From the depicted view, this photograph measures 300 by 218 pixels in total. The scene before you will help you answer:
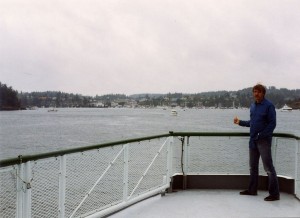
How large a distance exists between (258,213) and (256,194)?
1.08 m

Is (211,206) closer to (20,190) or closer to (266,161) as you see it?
(266,161)


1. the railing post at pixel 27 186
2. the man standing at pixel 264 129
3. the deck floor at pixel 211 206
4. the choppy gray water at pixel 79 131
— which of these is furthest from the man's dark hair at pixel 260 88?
the choppy gray water at pixel 79 131

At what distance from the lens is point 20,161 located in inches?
142

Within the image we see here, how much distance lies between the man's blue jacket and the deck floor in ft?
3.38

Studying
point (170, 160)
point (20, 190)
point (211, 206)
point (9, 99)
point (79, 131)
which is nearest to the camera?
point (20, 190)

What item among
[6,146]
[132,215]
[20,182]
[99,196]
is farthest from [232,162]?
[6,146]

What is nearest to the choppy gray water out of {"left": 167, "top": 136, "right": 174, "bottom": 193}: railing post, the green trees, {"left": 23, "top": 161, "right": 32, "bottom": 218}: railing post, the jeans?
{"left": 167, "top": 136, "right": 174, "bottom": 193}: railing post

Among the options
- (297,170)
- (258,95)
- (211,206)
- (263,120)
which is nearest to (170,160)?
(211,206)

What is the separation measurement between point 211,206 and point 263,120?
1.60 meters

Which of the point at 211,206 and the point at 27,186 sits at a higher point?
the point at 27,186

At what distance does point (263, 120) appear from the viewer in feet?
19.5

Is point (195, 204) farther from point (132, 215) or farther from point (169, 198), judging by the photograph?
point (132, 215)

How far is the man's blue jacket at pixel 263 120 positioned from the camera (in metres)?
5.87

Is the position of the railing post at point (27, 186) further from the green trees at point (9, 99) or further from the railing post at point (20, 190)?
the green trees at point (9, 99)
